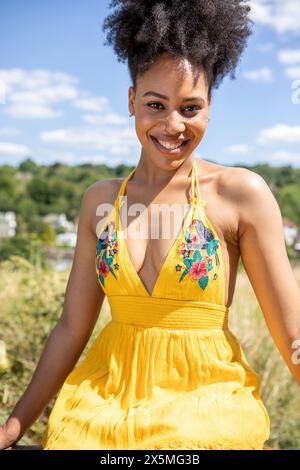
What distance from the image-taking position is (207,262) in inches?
64.6

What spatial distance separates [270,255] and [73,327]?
68 cm

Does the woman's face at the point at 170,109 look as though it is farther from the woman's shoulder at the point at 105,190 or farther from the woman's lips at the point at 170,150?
the woman's shoulder at the point at 105,190

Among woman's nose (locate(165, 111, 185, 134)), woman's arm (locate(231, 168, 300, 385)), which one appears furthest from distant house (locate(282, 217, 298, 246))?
woman's nose (locate(165, 111, 185, 134))

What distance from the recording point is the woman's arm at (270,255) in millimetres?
1628

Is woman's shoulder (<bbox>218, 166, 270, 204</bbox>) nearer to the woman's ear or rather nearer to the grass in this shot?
the woman's ear

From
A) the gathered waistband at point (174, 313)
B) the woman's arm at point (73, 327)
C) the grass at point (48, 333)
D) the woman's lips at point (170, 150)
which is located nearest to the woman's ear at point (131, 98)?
the woman's lips at point (170, 150)

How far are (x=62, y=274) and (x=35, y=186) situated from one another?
1974 inches

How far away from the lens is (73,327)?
1915mm

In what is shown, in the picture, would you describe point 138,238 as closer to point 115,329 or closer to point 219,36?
point 115,329

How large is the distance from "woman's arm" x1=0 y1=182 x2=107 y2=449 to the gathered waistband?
10.7 inches

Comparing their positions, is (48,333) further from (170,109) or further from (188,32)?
(188,32)

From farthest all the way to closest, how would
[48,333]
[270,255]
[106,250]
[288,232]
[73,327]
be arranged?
[288,232]
[48,333]
[73,327]
[106,250]
[270,255]

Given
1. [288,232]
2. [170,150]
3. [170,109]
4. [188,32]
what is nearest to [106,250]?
[170,150]
